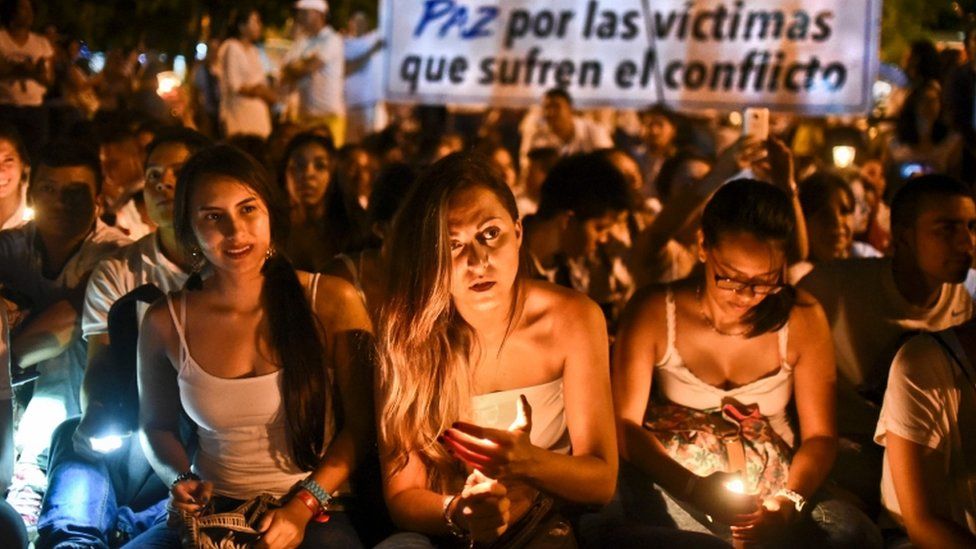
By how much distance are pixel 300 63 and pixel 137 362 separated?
825cm

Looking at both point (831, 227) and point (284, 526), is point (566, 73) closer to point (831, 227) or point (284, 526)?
point (831, 227)

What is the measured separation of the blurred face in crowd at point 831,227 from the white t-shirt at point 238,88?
7.05m

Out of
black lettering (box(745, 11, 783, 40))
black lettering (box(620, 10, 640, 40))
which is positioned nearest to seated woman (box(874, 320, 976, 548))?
black lettering (box(745, 11, 783, 40))

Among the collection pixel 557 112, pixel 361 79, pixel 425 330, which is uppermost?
pixel 361 79

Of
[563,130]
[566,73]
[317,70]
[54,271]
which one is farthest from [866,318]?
[317,70]

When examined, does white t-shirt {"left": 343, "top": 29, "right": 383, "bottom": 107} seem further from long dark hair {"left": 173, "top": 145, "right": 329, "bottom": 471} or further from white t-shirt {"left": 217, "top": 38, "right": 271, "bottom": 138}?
long dark hair {"left": 173, "top": 145, "right": 329, "bottom": 471}

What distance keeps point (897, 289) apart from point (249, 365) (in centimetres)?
253

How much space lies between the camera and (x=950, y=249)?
15.8 feet

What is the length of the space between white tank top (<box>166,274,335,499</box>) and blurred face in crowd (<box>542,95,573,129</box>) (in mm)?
6308

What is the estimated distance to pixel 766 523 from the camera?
12.7ft

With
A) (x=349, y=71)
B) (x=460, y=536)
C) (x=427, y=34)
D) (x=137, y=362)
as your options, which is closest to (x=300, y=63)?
(x=349, y=71)

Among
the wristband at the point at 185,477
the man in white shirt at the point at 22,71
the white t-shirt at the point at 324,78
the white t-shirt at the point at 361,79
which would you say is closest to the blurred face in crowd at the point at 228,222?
the wristband at the point at 185,477

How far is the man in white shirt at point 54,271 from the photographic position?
16.4ft

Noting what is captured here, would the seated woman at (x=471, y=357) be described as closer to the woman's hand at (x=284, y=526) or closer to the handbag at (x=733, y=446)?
the woman's hand at (x=284, y=526)
